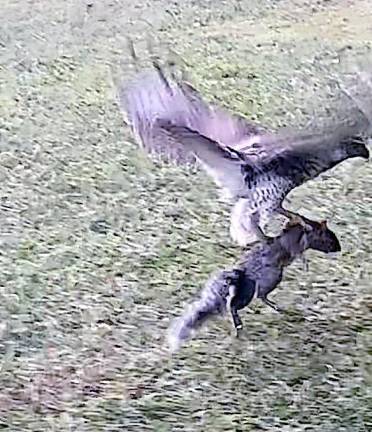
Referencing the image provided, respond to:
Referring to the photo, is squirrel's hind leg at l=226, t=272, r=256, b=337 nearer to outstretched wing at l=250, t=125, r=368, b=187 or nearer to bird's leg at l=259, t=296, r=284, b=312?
bird's leg at l=259, t=296, r=284, b=312

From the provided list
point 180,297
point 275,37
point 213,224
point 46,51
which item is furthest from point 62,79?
Result: point 180,297

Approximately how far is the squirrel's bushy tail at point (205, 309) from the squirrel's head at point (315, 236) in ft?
0.49

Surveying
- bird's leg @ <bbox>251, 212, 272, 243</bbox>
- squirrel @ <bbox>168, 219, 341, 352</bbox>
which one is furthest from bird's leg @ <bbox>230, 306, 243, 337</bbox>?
bird's leg @ <bbox>251, 212, 272, 243</bbox>

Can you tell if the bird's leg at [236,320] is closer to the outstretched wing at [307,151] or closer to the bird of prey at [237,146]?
the bird of prey at [237,146]

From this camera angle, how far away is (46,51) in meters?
4.36

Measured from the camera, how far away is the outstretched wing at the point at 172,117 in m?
1.94

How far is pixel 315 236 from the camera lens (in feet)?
6.66

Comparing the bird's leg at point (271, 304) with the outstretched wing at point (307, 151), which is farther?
the bird's leg at point (271, 304)

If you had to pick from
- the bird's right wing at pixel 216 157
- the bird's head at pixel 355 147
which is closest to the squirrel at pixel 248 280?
the bird's right wing at pixel 216 157

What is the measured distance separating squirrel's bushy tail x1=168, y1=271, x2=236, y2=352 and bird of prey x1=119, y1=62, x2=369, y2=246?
4.1 inches

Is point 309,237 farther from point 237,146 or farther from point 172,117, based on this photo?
point 172,117

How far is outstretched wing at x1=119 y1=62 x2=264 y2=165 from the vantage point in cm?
194

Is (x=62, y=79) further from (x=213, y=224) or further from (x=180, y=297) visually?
(x=180, y=297)

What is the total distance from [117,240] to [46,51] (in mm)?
2077
